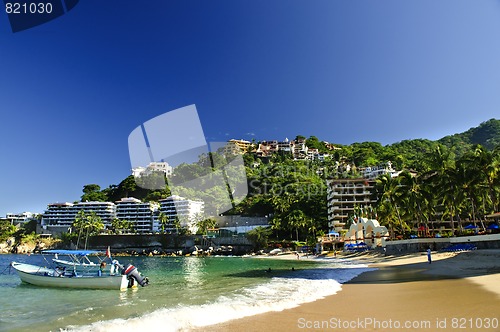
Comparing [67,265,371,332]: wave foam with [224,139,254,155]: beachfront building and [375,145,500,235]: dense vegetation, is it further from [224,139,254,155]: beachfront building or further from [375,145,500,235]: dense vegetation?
[224,139,254,155]: beachfront building

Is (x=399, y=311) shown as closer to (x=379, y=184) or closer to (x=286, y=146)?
(x=379, y=184)

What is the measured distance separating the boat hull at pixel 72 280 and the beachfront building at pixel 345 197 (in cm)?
5787

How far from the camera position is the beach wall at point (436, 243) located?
965 inches

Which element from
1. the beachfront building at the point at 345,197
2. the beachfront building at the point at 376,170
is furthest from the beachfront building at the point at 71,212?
the beachfront building at the point at 376,170

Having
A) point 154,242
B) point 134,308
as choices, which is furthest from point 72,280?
point 154,242

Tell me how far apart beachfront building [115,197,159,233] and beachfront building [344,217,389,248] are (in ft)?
245

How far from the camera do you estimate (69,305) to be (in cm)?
1330

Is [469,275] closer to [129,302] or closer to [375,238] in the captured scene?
[129,302]

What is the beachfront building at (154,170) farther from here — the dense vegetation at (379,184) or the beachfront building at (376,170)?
the beachfront building at (376,170)

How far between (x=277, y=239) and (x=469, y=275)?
197ft

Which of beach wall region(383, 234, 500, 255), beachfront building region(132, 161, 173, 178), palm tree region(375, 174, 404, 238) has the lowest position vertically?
beach wall region(383, 234, 500, 255)

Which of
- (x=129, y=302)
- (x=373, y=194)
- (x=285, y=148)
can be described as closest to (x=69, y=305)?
(x=129, y=302)

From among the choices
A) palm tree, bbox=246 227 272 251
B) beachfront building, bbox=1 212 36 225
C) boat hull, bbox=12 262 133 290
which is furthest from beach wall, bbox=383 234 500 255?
beachfront building, bbox=1 212 36 225

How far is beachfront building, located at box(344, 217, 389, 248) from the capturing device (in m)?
42.2
